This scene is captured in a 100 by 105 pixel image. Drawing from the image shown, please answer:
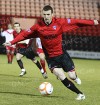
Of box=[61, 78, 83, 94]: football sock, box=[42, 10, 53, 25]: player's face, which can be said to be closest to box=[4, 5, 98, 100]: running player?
box=[42, 10, 53, 25]: player's face

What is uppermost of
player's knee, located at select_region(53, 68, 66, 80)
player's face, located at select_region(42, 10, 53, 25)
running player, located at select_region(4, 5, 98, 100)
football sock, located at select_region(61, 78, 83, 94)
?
player's face, located at select_region(42, 10, 53, 25)

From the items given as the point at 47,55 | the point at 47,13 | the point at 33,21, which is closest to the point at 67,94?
the point at 47,55

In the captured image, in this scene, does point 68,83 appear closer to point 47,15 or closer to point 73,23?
point 73,23

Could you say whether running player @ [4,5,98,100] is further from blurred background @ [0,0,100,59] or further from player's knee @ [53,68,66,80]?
blurred background @ [0,0,100,59]

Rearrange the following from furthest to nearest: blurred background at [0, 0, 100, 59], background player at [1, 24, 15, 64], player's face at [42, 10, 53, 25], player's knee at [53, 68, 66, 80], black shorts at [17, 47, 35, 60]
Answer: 1. blurred background at [0, 0, 100, 59]
2. background player at [1, 24, 15, 64]
3. black shorts at [17, 47, 35, 60]
4. player's knee at [53, 68, 66, 80]
5. player's face at [42, 10, 53, 25]

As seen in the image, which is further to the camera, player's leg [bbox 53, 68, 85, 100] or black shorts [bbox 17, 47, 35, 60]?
black shorts [bbox 17, 47, 35, 60]

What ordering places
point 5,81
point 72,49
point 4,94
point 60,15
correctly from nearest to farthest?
point 4,94 → point 5,81 → point 72,49 → point 60,15

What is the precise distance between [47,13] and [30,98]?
1.78 meters

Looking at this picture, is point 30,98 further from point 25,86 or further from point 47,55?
point 25,86

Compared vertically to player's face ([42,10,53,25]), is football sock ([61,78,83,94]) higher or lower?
lower

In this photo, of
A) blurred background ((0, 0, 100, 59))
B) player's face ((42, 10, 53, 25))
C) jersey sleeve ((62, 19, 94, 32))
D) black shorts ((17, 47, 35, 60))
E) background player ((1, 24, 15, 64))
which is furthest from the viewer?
blurred background ((0, 0, 100, 59))

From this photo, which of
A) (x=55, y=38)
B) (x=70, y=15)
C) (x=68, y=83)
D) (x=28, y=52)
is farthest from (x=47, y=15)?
(x=70, y=15)

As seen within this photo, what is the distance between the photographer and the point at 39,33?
843 cm

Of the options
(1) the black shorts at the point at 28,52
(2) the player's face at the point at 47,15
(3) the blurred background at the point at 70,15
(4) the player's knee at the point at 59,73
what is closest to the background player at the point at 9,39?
(3) the blurred background at the point at 70,15
